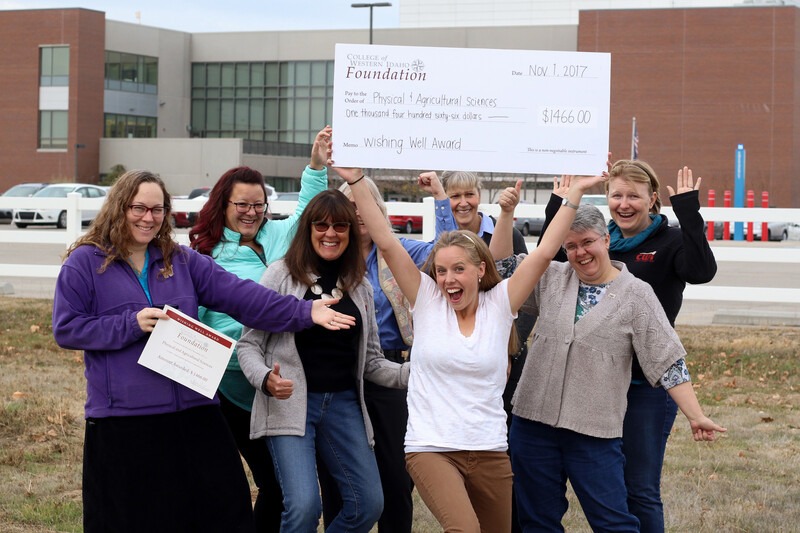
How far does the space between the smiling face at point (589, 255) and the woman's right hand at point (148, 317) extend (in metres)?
1.80

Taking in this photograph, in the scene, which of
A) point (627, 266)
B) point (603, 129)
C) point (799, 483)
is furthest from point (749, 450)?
point (603, 129)

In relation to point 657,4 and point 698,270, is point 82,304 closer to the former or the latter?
point 698,270

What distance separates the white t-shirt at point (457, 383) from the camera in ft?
14.8

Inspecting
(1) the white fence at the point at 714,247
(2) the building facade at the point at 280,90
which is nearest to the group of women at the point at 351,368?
(1) the white fence at the point at 714,247

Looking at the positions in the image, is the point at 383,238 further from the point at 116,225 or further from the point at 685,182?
the point at 685,182

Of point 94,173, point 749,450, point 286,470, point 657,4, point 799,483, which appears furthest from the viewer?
point 657,4

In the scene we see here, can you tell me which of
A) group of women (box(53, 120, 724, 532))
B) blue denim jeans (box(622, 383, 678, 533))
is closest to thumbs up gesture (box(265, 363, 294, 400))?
group of women (box(53, 120, 724, 532))

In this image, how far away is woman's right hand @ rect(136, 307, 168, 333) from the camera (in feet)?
14.2

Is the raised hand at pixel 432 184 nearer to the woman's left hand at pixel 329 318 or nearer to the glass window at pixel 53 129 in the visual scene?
the woman's left hand at pixel 329 318

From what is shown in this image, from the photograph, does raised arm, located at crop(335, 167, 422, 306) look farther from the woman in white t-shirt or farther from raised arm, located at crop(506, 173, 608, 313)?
raised arm, located at crop(506, 173, 608, 313)

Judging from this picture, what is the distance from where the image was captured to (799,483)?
7418 mm

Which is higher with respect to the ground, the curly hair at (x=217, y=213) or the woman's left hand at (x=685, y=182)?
the woman's left hand at (x=685, y=182)

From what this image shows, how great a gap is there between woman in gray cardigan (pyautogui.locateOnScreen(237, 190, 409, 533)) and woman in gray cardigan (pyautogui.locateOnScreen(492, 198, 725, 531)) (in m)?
0.73

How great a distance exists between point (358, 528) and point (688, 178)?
2275 mm
